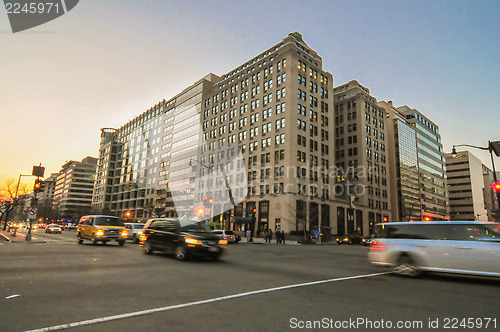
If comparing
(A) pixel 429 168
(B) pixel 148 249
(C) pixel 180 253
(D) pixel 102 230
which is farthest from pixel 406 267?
(A) pixel 429 168

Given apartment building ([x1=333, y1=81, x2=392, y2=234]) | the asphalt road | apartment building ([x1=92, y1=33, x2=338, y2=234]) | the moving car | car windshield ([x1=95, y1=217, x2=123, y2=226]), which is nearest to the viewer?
the asphalt road

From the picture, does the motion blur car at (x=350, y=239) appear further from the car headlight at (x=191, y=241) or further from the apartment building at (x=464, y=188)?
the apartment building at (x=464, y=188)

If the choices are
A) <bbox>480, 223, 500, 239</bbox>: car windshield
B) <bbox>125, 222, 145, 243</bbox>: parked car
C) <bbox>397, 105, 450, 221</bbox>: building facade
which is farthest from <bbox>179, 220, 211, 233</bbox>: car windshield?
<bbox>397, 105, 450, 221</bbox>: building facade

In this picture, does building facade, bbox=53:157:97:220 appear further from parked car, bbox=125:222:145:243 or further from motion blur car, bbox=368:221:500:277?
motion blur car, bbox=368:221:500:277

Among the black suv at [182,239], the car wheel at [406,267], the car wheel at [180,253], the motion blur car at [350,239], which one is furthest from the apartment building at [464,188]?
the car wheel at [180,253]

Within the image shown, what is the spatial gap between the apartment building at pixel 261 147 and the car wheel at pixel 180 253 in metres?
23.5

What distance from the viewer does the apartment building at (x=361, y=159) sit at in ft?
226

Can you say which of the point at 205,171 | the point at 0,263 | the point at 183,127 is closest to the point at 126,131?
the point at 183,127

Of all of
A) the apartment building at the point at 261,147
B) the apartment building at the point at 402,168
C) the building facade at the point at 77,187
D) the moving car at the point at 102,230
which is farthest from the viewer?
the building facade at the point at 77,187

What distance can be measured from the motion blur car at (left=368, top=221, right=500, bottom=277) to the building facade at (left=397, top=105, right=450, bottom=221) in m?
105

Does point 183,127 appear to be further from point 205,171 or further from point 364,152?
point 364,152

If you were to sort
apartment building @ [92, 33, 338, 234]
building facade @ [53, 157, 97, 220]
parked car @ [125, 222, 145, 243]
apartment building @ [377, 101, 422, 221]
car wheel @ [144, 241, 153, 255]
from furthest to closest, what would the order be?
→ building facade @ [53, 157, 97, 220]
apartment building @ [377, 101, 422, 221]
apartment building @ [92, 33, 338, 234]
parked car @ [125, 222, 145, 243]
car wheel @ [144, 241, 153, 255]

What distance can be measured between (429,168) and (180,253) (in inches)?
4748

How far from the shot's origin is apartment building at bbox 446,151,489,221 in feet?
424
